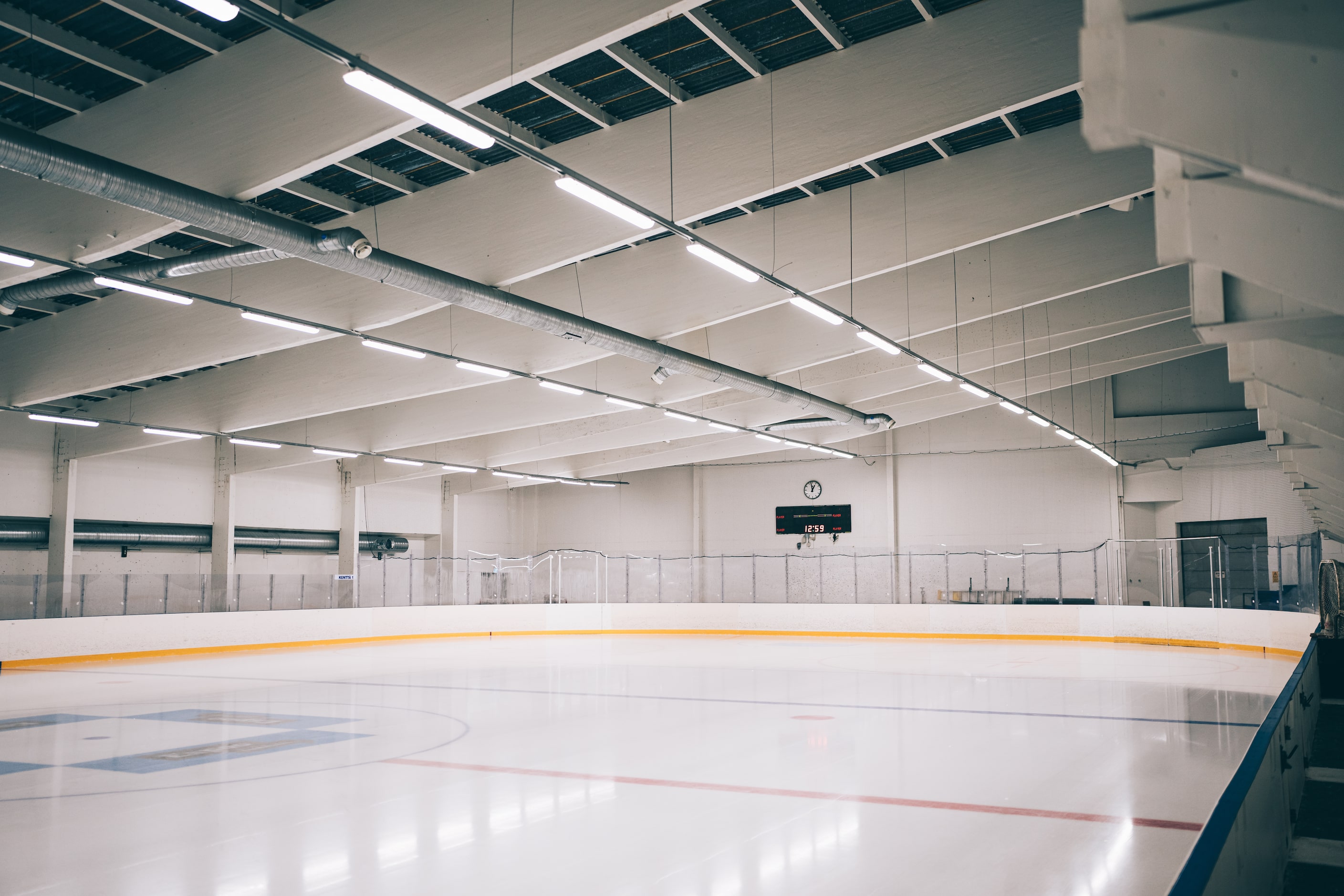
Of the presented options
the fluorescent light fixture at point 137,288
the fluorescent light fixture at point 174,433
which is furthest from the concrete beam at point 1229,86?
the fluorescent light fixture at point 174,433

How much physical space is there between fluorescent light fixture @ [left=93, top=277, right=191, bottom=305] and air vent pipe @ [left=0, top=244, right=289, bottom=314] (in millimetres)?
64

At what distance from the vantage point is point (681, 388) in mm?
23906

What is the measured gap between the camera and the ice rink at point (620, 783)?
5.95 metres

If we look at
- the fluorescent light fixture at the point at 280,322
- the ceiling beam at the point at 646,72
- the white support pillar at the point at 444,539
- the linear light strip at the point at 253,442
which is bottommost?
the white support pillar at the point at 444,539

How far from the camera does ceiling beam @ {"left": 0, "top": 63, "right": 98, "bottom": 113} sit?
1127 cm

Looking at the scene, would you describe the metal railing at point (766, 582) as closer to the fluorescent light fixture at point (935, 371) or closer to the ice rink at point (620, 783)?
the ice rink at point (620, 783)

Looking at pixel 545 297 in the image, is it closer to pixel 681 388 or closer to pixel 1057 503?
pixel 681 388

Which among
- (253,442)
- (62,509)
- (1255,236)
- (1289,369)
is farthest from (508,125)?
(62,509)

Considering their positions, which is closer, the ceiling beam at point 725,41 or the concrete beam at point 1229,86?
the concrete beam at point 1229,86

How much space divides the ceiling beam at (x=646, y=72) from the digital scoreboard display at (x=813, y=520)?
2530 cm

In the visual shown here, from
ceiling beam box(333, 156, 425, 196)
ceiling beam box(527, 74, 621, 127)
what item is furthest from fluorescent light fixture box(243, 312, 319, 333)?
ceiling beam box(527, 74, 621, 127)

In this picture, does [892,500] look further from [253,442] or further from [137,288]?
[137,288]

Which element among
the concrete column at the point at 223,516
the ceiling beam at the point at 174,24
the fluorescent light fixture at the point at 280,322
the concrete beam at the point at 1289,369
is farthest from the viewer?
the concrete column at the point at 223,516

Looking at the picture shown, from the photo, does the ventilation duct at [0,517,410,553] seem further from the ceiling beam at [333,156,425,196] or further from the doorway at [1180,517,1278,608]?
the doorway at [1180,517,1278,608]
